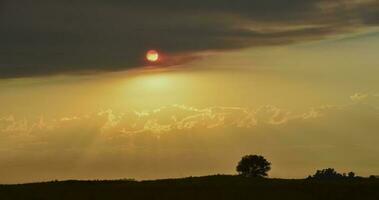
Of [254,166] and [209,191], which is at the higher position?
[254,166]

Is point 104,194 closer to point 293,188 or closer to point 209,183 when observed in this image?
point 209,183

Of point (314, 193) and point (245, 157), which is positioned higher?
point (245, 157)

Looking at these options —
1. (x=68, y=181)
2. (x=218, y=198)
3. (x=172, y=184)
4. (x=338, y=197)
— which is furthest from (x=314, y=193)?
(x=68, y=181)

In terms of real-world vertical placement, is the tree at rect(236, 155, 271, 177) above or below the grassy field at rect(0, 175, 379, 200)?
above

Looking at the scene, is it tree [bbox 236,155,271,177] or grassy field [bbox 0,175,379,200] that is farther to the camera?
tree [bbox 236,155,271,177]

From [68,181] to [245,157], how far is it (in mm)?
74517

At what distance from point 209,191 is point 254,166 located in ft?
276

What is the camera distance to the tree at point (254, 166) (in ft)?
478

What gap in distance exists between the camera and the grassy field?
62281mm

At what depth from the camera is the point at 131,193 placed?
64.7 meters

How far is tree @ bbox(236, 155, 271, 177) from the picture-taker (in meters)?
146

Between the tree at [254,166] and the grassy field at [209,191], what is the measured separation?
72.9m

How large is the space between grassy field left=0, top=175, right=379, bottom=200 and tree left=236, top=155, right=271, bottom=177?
72.9m

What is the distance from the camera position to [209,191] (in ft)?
211
